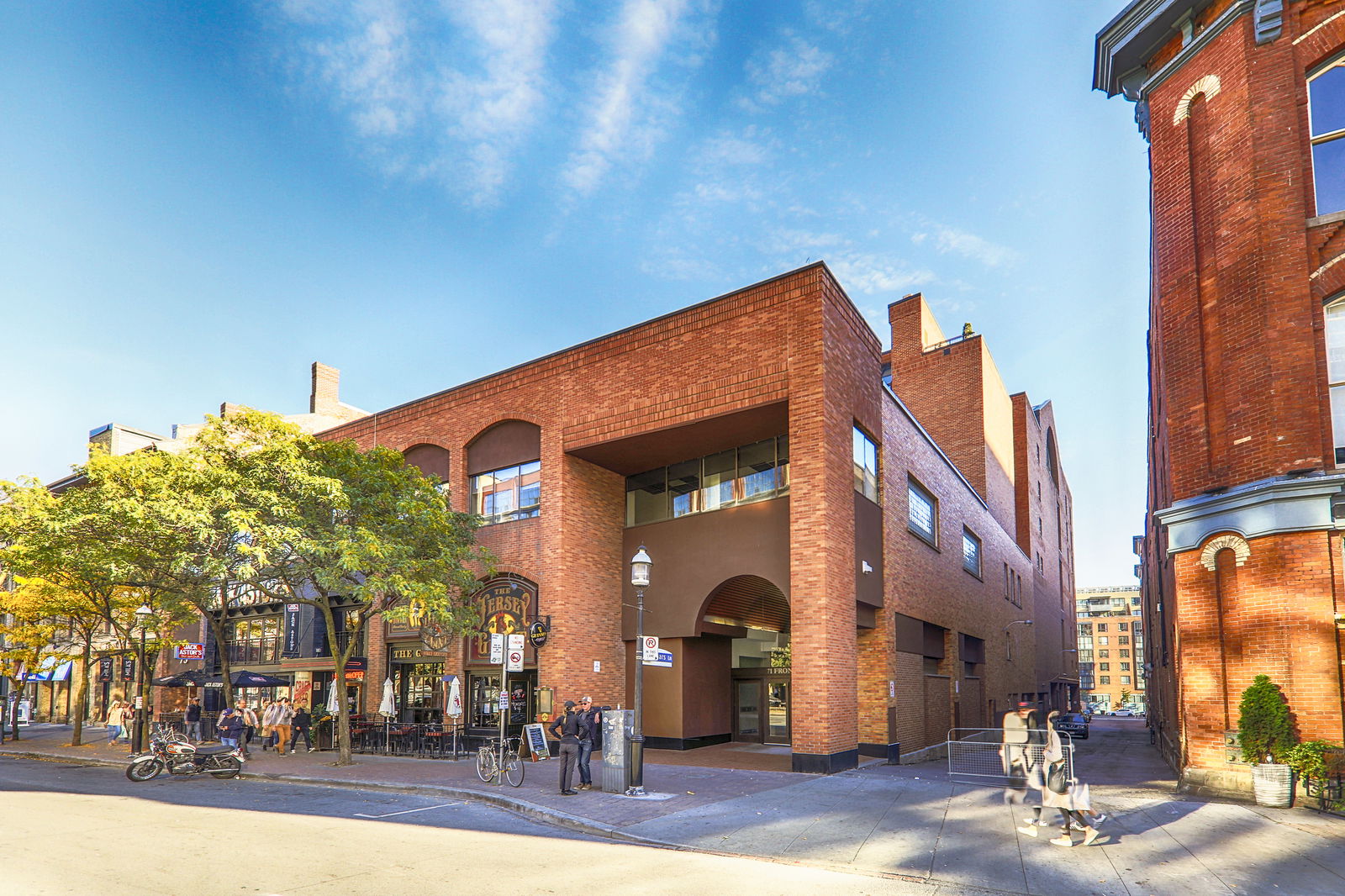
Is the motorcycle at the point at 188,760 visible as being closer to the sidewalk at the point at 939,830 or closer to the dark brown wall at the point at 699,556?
the sidewalk at the point at 939,830

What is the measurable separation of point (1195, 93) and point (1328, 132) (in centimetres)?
257

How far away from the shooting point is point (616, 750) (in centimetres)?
1664

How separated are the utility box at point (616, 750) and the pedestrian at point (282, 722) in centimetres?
1468

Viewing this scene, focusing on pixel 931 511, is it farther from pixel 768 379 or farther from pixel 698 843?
pixel 698 843

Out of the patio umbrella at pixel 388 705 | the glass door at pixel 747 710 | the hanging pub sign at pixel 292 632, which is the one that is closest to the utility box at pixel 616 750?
the patio umbrella at pixel 388 705

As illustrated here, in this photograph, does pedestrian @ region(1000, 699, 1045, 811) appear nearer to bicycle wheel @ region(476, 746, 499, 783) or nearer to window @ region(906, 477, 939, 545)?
bicycle wheel @ region(476, 746, 499, 783)

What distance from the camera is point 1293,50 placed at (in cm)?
1603

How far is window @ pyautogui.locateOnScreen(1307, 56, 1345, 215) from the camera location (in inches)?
617

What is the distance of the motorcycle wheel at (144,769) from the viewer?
19.7 meters

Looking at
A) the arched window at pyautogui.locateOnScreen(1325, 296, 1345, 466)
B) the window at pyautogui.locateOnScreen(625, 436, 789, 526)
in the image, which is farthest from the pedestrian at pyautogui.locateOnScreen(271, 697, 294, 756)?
the arched window at pyautogui.locateOnScreen(1325, 296, 1345, 466)

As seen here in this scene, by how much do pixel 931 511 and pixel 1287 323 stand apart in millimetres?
17357

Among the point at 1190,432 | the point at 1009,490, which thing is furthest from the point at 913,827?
the point at 1009,490

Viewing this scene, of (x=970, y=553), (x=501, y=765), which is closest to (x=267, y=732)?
(x=501, y=765)

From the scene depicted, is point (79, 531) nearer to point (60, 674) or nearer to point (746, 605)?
Answer: point (746, 605)
